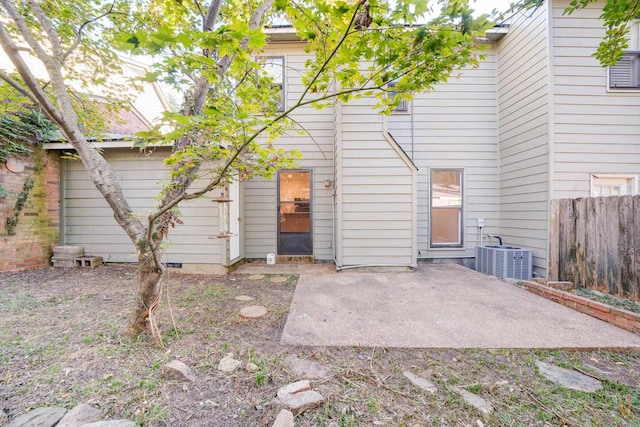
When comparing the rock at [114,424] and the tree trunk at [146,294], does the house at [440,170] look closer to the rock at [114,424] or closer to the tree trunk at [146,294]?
the tree trunk at [146,294]

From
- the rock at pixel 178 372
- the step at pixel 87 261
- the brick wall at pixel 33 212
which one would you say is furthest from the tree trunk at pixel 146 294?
the brick wall at pixel 33 212

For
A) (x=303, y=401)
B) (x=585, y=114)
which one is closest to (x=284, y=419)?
(x=303, y=401)

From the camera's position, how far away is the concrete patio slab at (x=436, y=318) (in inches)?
90.0

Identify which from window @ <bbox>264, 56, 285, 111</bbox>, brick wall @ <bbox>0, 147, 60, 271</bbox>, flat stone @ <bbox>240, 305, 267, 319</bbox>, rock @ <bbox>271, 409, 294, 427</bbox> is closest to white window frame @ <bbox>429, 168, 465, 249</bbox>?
window @ <bbox>264, 56, 285, 111</bbox>

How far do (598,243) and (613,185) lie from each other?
1.89m

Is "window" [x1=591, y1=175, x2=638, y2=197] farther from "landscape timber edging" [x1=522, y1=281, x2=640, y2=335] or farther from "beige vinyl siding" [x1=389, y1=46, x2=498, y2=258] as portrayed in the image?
"landscape timber edging" [x1=522, y1=281, x2=640, y2=335]

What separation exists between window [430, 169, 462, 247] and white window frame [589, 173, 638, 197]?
79.6 inches

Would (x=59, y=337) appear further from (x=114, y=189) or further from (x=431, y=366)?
(x=431, y=366)

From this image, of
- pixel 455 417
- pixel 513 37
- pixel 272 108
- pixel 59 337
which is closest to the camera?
pixel 455 417

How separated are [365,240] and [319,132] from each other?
2782 mm

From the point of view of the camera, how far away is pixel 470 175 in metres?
5.50

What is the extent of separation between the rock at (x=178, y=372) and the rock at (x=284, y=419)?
75cm

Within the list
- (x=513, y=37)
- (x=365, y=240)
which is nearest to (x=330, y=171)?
(x=365, y=240)

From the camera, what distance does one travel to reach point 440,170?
18.2 ft
